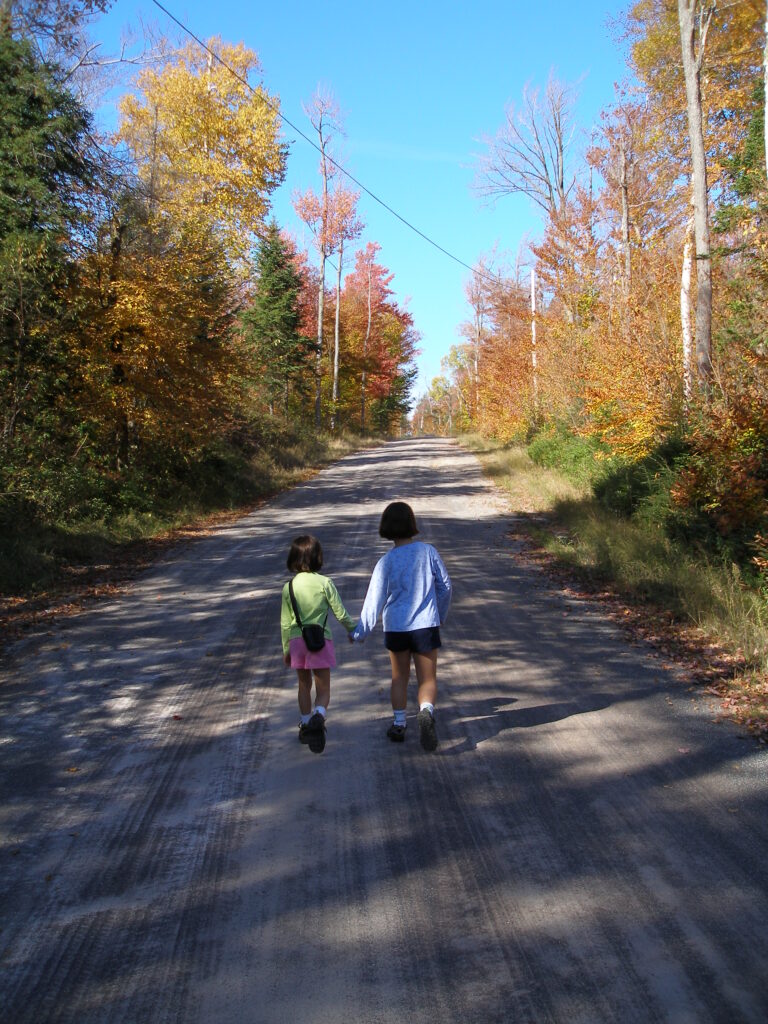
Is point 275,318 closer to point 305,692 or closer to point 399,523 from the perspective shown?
point 399,523

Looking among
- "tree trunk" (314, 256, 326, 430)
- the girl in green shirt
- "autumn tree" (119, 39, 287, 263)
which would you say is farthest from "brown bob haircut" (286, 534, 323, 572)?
"tree trunk" (314, 256, 326, 430)

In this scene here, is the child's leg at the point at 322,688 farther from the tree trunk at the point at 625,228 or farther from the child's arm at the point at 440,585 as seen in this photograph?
the tree trunk at the point at 625,228

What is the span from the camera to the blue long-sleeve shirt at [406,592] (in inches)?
207

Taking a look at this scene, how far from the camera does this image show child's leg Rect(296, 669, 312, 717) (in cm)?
531

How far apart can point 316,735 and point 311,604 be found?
0.83 meters

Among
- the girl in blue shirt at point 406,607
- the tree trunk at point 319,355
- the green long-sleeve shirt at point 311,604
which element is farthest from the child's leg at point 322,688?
the tree trunk at point 319,355

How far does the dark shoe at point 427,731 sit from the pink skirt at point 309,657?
68 centimetres

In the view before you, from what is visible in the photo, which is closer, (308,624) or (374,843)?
(374,843)

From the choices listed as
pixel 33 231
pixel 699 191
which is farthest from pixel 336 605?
pixel 699 191

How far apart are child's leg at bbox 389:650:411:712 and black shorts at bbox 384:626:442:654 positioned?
0.05 metres

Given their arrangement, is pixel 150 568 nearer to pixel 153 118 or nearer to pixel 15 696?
pixel 15 696

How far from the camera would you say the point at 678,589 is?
8.93 meters

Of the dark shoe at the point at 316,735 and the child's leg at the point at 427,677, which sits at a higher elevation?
the child's leg at the point at 427,677

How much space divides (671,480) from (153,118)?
25.6 metres
